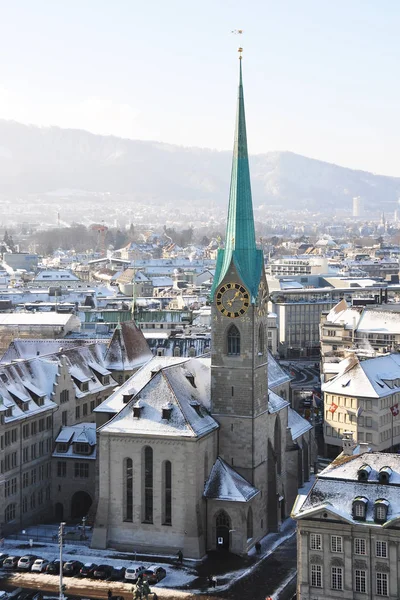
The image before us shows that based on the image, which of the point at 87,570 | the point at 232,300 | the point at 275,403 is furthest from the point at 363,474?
the point at 275,403

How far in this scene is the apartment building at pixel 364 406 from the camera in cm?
14688

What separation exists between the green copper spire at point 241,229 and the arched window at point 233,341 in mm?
3615

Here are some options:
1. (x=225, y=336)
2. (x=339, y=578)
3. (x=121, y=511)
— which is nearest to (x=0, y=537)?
(x=121, y=511)

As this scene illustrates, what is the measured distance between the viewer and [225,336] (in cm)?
11088

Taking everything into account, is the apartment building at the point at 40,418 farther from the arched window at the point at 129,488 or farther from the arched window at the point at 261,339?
the arched window at the point at 261,339

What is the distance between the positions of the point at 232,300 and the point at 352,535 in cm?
2932

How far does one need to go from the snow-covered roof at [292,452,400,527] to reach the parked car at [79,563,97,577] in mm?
19024

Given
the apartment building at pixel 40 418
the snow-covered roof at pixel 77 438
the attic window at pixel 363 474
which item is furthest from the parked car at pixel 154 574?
the snow-covered roof at pixel 77 438

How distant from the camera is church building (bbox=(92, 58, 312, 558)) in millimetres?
105375

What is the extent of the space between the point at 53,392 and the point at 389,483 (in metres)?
43.2

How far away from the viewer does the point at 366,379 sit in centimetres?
14938

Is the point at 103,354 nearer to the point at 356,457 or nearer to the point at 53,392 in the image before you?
the point at 53,392

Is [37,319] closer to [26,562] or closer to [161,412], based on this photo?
[161,412]

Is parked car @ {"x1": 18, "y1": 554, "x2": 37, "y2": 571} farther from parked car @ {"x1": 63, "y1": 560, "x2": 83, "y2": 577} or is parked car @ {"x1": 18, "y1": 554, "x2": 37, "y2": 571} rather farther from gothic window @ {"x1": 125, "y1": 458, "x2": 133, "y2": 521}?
gothic window @ {"x1": 125, "y1": 458, "x2": 133, "y2": 521}
